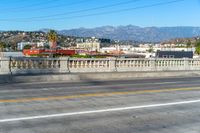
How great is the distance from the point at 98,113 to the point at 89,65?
644 inches

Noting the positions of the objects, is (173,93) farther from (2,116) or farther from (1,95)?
(2,116)

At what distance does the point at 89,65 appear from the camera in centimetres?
2831

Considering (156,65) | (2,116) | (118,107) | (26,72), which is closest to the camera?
(2,116)

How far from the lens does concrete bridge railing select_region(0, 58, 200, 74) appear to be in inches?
979

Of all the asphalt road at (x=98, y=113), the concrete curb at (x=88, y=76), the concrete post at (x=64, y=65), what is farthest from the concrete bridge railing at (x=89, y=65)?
the asphalt road at (x=98, y=113)

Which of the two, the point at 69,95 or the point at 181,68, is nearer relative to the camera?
the point at 69,95

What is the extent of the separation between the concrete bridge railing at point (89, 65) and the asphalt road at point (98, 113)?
8341mm

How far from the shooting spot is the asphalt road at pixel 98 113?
991 centimetres

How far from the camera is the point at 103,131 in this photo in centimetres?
955

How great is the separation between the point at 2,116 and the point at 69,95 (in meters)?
5.50

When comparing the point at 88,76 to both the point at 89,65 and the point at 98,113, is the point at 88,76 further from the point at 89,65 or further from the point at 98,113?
the point at 98,113

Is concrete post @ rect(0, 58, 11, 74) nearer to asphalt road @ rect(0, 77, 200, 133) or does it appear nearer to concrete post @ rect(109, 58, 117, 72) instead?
asphalt road @ rect(0, 77, 200, 133)

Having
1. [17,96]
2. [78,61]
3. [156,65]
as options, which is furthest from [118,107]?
[156,65]

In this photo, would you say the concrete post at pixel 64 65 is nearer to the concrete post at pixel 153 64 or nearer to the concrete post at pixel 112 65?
the concrete post at pixel 112 65
